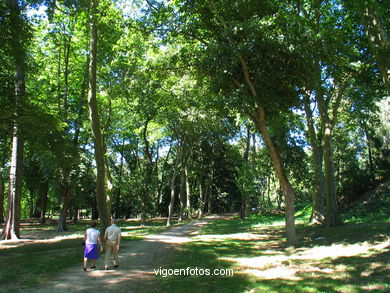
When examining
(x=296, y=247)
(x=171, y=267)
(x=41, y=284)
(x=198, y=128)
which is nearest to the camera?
(x=41, y=284)

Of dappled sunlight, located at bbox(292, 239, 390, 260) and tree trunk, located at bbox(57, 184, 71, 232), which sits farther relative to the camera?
tree trunk, located at bbox(57, 184, 71, 232)

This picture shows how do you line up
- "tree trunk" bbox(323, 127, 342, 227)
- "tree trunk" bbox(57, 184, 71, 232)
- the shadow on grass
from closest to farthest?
the shadow on grass < "tree trunk" bbox(323, 127, 342, 227) < "tree trunk" bbox(57, 184, 71, 232)

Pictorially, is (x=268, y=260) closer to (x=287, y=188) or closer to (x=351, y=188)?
(x=287, y=188)

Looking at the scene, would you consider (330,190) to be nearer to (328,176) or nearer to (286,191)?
(328,176)

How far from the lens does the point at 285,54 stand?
1132 cm

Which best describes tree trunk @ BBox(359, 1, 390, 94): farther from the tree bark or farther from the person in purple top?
the person in purple top

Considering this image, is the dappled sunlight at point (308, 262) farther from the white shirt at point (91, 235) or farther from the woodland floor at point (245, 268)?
the white shirt at point (91, 235)

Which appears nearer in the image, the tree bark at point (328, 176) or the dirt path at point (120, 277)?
the dirt path at point (120, 277)

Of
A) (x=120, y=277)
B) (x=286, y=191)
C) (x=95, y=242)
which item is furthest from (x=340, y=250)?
(x=95, y=242)

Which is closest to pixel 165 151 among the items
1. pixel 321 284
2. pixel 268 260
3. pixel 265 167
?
pixel 265 167

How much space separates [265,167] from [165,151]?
15.2 metres

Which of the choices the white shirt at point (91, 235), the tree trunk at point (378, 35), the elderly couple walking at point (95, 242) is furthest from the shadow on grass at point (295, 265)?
the tree trunk at point (378, 35)

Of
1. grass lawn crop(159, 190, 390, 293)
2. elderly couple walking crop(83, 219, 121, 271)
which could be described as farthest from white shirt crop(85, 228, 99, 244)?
grass lawn crop(159, 190, 390, 293)

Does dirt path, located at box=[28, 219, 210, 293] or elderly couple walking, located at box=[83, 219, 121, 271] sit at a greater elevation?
elderly couple walking, located at box=[83, 219, 121, 271]
